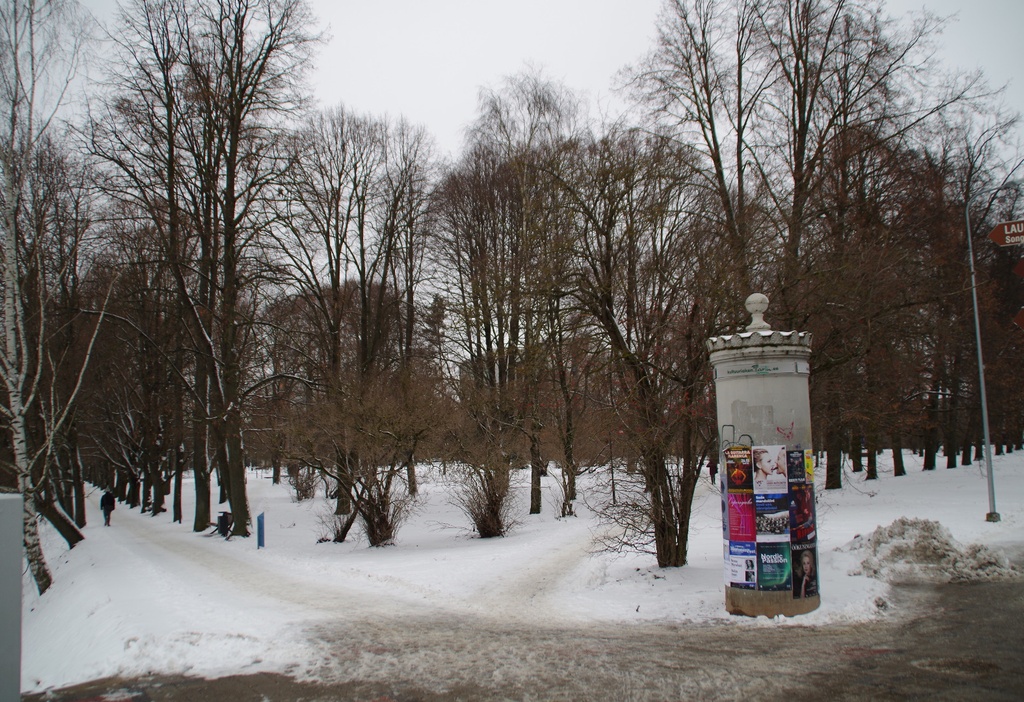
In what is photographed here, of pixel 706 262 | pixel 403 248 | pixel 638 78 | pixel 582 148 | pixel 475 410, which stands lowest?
pixel 475 410

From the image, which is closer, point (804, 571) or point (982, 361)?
point (804, 571)

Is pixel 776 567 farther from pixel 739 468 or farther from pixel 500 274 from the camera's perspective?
pixel 500 274

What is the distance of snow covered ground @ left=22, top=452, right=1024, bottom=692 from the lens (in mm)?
7980

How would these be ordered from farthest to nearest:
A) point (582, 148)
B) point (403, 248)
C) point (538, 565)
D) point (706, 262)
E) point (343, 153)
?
point (403, 248), point (343, 153), point (538, 565), point (582, 148), point (706, 262)

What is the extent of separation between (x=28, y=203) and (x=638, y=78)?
14.7 m

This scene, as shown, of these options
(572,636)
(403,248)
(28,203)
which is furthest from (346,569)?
(403,248)

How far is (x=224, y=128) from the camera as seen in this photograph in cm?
2100

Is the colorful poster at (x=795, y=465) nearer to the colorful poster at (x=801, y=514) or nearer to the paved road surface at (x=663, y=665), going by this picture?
the colorful poster at (x=801, y=514)

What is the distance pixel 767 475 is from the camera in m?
8.27

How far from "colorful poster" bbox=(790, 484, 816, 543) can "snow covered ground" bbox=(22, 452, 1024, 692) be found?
863 mm

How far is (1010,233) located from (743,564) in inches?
248

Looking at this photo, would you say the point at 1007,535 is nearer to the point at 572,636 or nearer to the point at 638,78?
the point at 572,636

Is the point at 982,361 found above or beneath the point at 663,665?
above

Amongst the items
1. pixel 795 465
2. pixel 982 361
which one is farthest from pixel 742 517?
pixel 982 361
